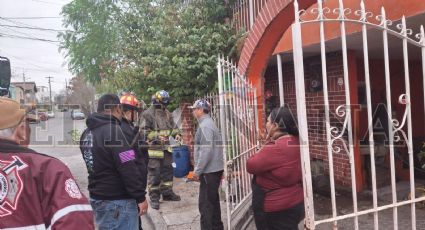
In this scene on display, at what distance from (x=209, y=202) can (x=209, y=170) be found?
1.20ft

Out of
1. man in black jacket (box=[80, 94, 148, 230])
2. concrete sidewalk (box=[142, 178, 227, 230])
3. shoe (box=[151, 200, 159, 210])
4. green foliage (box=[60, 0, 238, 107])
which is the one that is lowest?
concrete sidewalk (box=[142, 178, 227, 230])

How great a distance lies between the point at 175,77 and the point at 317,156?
130 inches

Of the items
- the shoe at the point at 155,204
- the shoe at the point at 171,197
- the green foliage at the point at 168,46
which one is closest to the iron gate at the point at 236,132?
the shoe at the point at 155,204

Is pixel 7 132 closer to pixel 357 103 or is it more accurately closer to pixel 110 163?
pixel 110 163

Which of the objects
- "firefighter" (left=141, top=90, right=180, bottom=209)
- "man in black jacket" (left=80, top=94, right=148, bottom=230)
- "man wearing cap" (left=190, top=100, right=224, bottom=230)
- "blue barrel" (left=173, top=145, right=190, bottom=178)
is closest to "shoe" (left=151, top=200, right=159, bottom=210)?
"firefighter" (left=141, top=90, right=180, bottom=209)

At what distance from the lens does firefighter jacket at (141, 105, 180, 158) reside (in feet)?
20.1

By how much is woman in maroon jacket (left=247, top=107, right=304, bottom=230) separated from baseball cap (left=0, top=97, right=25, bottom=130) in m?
1.85

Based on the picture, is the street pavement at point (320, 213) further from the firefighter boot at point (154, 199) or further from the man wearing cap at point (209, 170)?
the man wearing cap at point (209, 170)

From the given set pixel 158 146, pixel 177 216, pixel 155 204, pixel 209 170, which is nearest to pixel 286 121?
pixel 209 170

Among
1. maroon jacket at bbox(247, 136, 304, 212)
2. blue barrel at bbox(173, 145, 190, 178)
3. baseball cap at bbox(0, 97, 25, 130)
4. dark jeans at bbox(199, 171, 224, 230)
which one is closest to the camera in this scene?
baseball cap at bbox(0, 97, 25, 130)

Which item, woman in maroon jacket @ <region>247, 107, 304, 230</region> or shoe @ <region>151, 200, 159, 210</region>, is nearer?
woman in maroon jacket @ <region>247, 107, 304, 230</region>

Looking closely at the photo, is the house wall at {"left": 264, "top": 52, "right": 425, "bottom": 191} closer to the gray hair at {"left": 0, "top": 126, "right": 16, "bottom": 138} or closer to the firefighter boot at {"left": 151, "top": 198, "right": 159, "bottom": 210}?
the firefighter boot at {"left": 151, "top": 198, "right": 159, "bottom": 210}

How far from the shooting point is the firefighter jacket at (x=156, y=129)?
6.12 metres

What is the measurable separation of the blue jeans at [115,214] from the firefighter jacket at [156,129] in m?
2.82
